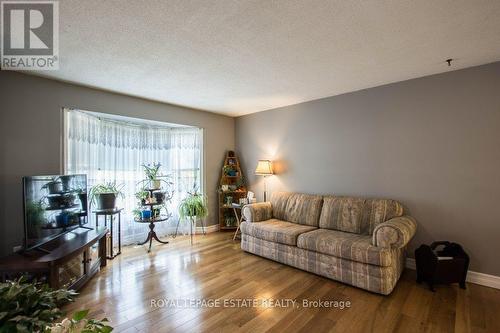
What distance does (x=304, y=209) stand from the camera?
3.57 metres

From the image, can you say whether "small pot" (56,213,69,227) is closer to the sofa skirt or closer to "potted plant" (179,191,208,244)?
"potted plant" (179,191,208,244)

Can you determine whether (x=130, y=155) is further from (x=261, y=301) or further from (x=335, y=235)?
(x=335, y=235)

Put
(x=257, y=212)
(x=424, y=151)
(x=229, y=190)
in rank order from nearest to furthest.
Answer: (x=424, y=151) → (x=257, y=212) → (x=229, y=190)

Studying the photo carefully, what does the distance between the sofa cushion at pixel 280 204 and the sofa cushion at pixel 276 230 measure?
181 millimetres

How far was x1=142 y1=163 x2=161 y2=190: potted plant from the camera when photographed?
3.91m

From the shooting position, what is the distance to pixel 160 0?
1554 mm

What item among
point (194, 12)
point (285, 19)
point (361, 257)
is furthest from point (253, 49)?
point (361, 257)

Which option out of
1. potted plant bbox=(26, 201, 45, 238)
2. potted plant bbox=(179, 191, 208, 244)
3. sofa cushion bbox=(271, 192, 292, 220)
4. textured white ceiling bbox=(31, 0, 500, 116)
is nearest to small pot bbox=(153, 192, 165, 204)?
potted plant bbox=(179, 191, 208, 244)

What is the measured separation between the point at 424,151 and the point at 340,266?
1.76m

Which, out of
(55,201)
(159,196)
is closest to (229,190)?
(159,196)

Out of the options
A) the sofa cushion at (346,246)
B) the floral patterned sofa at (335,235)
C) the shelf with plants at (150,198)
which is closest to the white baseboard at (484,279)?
the floral patterned sofa at (335,235)

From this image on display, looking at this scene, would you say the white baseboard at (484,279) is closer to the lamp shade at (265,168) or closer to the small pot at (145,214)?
the lamp shade at (265,168)

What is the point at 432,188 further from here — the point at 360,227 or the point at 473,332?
the point at 473,332

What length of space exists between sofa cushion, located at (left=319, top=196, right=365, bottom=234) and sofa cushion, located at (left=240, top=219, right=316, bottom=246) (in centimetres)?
26
